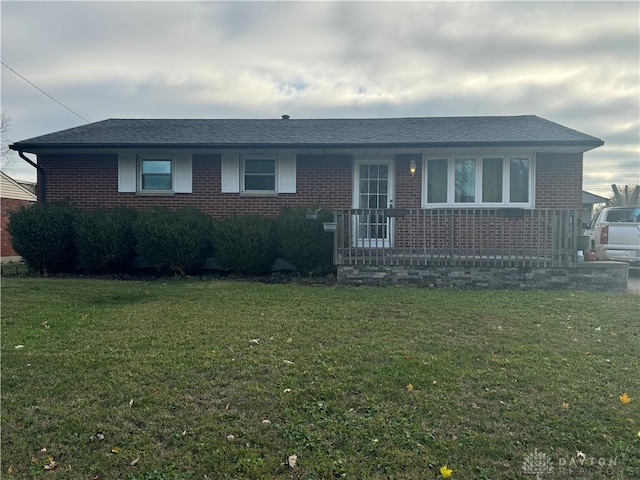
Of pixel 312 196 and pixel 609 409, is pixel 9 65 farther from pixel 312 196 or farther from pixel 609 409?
pixel 609 409

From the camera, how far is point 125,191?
10.9 m

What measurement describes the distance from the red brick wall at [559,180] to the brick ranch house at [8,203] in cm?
1753

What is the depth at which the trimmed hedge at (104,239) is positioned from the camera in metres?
9.24

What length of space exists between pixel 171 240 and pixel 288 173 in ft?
11.4

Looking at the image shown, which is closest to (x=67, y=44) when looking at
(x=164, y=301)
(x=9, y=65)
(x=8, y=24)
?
(x=8, y=24)

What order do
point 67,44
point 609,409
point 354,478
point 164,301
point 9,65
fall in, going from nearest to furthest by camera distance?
point 354,478 → point 609,409 → point 164,301 → point 67,44 → point 9,65

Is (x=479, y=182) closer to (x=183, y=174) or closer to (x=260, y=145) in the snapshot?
(x=260, y=145)

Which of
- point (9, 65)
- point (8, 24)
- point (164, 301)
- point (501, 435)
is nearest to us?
point (501, 435)

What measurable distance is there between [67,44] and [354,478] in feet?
41.2

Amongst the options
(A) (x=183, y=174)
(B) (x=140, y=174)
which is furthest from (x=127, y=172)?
(A) (x=183, y=174)

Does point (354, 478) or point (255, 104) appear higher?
point (255, 104)

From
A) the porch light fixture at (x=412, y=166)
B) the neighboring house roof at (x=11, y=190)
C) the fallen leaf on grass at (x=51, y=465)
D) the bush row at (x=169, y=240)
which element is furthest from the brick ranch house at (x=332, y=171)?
the neighboring house roof at (x=11, y=190)
